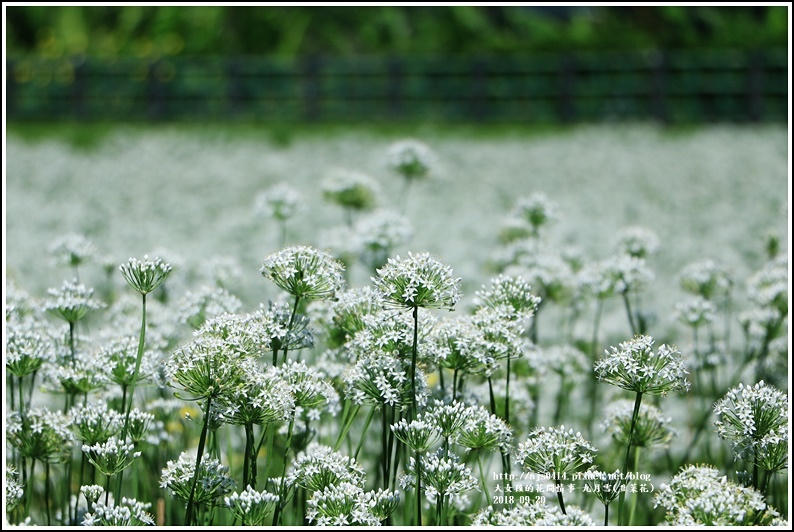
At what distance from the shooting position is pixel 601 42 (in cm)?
2383

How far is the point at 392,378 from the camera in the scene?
2.52 meters

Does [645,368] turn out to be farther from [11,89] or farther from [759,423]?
[11,89]

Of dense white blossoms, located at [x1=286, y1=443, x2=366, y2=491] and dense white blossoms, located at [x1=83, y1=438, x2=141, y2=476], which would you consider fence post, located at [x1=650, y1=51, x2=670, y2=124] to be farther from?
dense white blossoms, located at [x1=83, y1=438, x2=141, y2=476]

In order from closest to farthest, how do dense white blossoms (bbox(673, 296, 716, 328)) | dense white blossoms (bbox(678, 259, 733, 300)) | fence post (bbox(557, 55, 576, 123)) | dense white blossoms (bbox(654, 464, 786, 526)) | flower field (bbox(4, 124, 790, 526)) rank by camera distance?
dense white blossoms (bbox(654, 464, 786, 526)) < flower field (bbox(4, 124, 790, 526)) < dense white blossoms (bbox(673, 296, 716, 328)) < dense white blossoms (bbox(678, 259, 733, 300)) < fence post (bbox(557, 55, 576, 123))

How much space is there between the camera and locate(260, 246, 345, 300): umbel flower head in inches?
99.7

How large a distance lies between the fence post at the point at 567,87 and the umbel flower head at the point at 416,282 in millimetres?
19891

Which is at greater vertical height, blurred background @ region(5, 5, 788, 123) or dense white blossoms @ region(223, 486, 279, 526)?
blurred background @ region(5, 5, 788, 123)

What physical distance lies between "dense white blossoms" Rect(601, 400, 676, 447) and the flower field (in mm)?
12

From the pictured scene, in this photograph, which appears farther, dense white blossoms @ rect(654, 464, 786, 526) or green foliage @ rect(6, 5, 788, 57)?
green foliage @ rect(6, 5, 788, 57)

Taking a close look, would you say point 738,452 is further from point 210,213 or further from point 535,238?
point 210,213

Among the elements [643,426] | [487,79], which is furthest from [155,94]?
[643,426]

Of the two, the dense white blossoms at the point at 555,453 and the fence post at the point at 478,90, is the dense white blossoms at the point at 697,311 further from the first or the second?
the fence post at the point at 478,90

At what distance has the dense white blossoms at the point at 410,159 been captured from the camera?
5.30 m

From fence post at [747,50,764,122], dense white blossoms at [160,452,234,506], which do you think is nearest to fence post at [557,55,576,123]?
fence post at [747,50,764,122]
